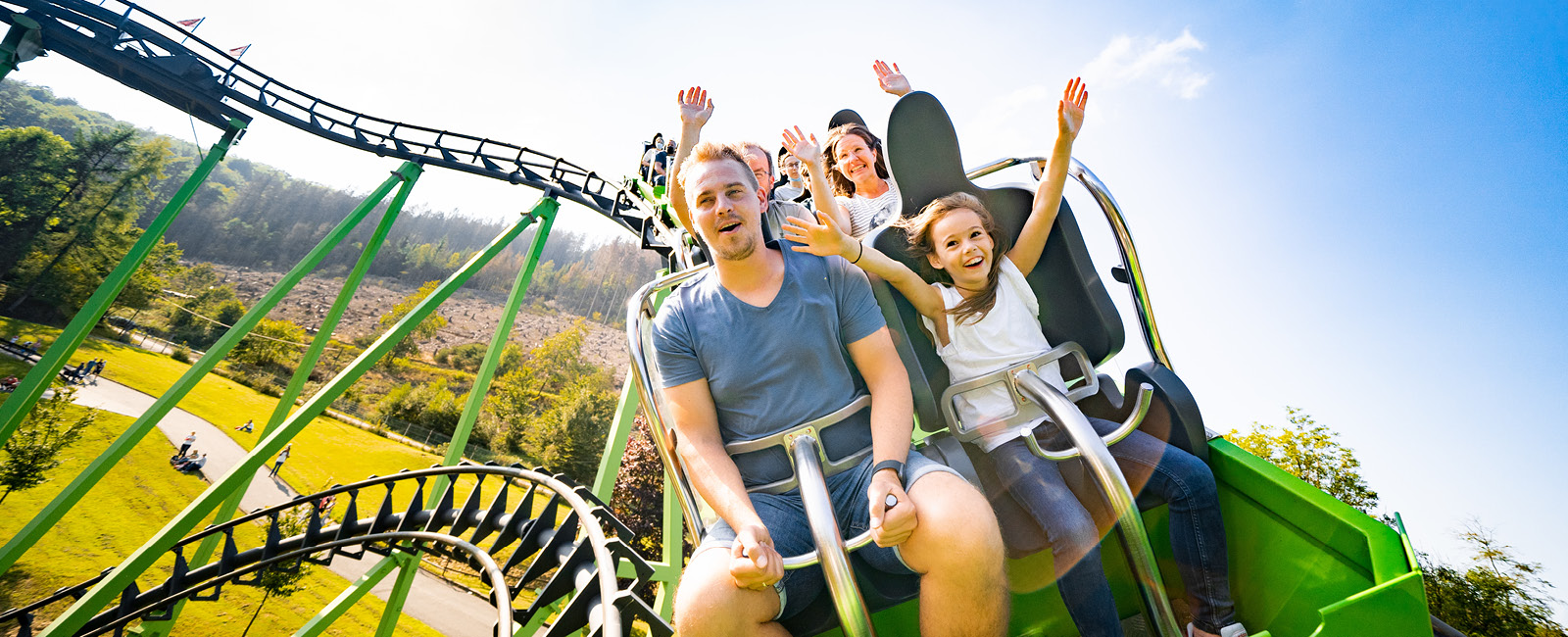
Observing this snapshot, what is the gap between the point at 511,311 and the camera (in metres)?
5.84

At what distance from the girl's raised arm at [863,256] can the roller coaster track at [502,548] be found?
1107 mm

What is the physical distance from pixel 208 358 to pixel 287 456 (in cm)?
1855

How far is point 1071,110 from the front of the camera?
1.62 metres

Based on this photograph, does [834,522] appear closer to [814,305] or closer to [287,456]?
[814,305]

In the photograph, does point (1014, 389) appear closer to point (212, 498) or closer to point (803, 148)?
point (803, 148)

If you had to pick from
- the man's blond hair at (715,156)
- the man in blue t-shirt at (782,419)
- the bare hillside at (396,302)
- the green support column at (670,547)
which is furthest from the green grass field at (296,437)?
the man's blond hair at (715,156)

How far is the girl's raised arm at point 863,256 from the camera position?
1371 millimetres

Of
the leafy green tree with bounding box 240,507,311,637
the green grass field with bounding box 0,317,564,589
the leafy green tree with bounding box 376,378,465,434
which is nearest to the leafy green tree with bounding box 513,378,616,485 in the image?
the green grass field with bounding box 0,317,564,589

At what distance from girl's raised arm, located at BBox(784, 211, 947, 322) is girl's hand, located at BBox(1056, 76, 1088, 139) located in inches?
22.5

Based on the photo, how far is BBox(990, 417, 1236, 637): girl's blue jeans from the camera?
126cm

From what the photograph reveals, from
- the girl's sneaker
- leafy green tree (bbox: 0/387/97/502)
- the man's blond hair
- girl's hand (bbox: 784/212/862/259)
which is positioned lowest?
leafy green tree (bbox: 0/387/97/502)

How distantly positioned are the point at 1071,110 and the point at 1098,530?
3.60ft

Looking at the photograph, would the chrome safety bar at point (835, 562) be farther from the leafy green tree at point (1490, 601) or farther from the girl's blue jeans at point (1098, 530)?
the leafy green tree at point (1490, 601)

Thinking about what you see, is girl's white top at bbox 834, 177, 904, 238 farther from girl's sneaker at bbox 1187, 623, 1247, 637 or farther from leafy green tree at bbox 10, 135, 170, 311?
leafy green tree at bbox 10, 135, 170, 311
